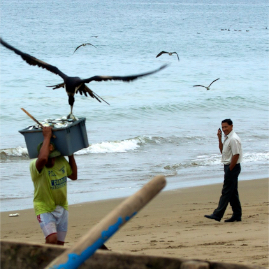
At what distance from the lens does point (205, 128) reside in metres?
19.2

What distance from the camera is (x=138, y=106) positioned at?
24016mm

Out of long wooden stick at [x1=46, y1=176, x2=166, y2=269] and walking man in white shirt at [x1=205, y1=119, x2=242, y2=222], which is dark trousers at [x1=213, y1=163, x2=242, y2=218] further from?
long wooden stick at [x1=46, y1=176, x2=166, y2=269]

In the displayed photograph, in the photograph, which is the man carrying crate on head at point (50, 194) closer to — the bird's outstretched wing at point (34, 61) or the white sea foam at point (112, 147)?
the bird's outstretched wing at point (34, 61)

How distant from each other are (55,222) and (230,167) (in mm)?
3326

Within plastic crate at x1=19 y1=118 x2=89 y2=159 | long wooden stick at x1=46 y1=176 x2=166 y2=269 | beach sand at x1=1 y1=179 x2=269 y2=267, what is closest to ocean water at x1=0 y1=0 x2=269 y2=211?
beach sand at x1=1 y1=179 x2=269 y2=267

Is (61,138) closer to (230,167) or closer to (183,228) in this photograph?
(183,228)

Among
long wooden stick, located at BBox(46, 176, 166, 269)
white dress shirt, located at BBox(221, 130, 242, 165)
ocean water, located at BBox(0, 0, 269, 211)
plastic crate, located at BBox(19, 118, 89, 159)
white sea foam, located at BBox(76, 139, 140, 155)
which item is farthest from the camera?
white sea foam, located at BBox(76, 139, 140, 155)

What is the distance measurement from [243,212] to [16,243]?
5061 millimetres

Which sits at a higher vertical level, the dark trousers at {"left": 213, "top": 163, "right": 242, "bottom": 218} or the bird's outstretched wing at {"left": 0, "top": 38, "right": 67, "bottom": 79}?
the bird's outstretched wing at {"left": 0, "top": 38, "right": 67, "bottom": 79}

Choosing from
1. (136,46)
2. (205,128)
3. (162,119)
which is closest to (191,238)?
(205,128)

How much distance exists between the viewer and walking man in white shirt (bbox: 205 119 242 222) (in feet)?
24.9

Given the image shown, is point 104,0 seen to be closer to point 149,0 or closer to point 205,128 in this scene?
point 149,0

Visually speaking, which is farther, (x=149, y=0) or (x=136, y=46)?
(x=149, y=0)

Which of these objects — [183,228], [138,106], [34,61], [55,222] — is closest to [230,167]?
[183,228]
